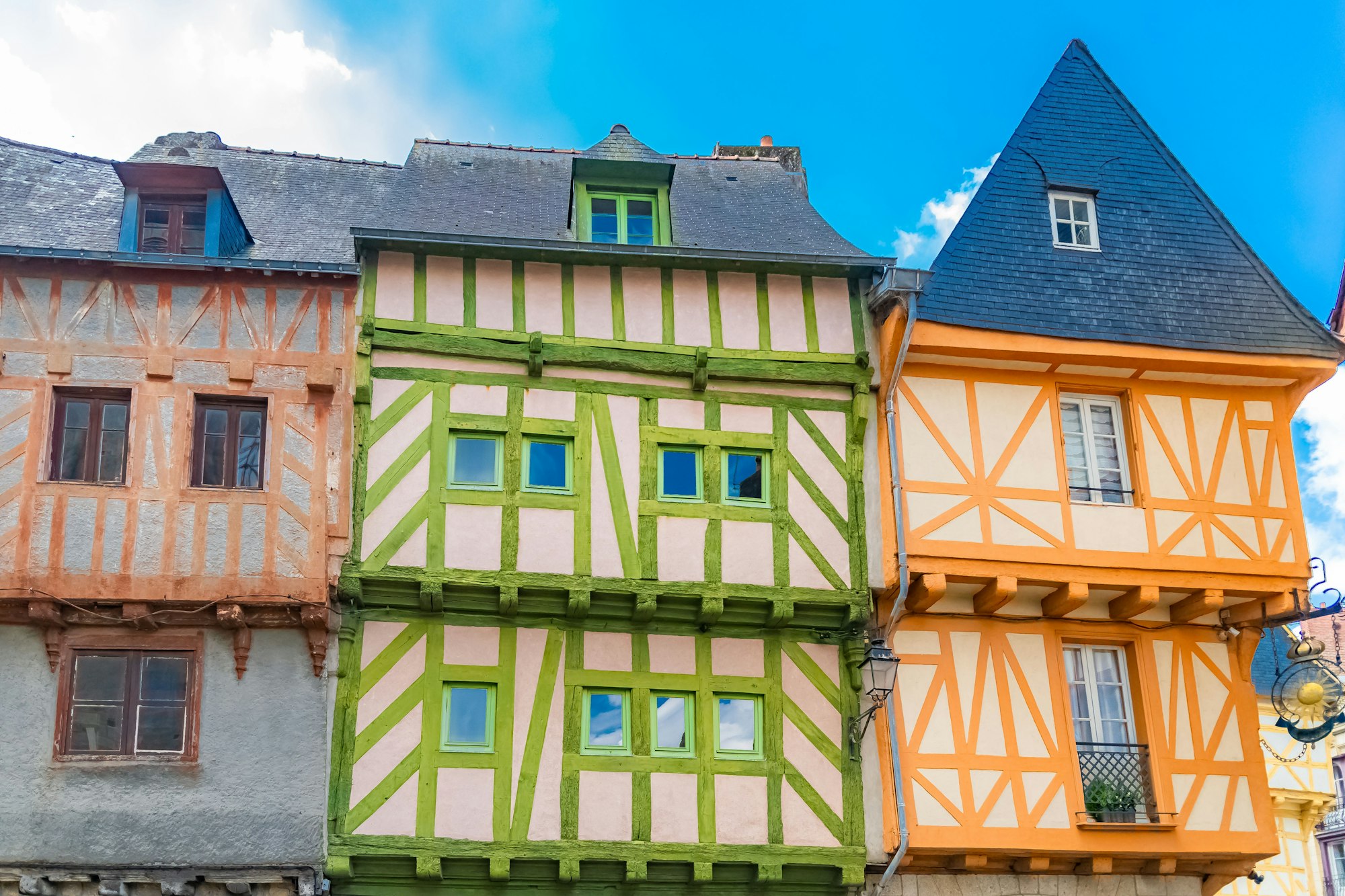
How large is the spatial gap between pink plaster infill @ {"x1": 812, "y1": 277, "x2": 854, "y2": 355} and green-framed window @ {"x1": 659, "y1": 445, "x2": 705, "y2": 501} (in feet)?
4.85

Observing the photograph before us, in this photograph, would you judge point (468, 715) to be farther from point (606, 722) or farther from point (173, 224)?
point (173, 224)

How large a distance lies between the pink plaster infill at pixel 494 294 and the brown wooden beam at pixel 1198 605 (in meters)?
6.10

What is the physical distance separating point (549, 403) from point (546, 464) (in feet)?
1.66

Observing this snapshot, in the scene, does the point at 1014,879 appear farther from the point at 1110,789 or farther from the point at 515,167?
the point at 515,167

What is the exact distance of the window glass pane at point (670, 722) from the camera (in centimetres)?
1175

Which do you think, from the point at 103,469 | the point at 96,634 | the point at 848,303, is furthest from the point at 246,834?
the point at 848,303

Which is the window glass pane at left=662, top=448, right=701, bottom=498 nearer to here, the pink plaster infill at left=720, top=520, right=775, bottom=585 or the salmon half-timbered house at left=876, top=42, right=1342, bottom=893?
the pink plaster infill at left=720, top=520, right=775, bottom=585

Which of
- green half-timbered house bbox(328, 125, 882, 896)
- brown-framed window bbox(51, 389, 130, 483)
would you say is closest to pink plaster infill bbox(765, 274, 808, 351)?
green half-timbered house bbox(328, 125, 882, 896)

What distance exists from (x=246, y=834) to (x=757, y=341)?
18.3 ft

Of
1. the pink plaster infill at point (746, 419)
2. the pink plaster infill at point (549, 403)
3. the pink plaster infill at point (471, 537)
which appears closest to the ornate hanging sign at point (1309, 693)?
the pink plaster infill at point (746, 419)

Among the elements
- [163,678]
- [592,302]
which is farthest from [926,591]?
[163,678]

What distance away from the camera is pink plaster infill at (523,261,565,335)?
41.0 feet

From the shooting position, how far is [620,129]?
1382 centimetres

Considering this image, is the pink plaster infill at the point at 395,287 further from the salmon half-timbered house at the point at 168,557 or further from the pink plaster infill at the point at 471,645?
the pink plaster infill at the point at 471,645
